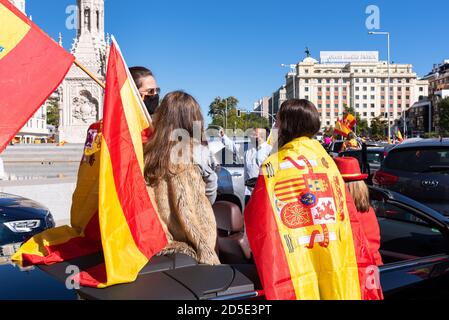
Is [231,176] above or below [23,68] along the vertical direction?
below

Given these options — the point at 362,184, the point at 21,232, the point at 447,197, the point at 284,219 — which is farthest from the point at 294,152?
the point at 447,197

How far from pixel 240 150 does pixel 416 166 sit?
12.8ft

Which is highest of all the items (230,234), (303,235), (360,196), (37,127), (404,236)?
(37,127)

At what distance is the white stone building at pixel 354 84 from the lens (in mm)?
134125

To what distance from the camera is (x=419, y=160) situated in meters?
7.13

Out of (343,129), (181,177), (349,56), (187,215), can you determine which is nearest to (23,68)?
(181,177)

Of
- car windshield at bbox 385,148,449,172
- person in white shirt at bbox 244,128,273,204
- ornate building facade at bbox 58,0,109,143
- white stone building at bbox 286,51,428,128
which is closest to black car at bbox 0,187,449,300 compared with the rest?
car windshield at bbox 385,148,449,172

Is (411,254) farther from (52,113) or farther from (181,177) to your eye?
(52,113)

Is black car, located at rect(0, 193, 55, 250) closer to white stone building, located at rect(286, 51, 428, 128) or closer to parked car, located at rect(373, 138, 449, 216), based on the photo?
parked car, located at rect(373, 138, 449, 216)

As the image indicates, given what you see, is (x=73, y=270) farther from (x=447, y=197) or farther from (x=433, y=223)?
(x=447, y=197)

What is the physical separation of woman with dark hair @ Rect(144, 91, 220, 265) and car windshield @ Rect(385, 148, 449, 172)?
16.6ft

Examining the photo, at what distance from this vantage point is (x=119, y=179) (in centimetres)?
245

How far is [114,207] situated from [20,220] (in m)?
3.49

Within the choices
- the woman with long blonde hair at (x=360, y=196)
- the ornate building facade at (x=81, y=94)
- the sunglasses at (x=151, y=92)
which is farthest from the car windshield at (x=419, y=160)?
the ornate building facade at (x=81, y=94)
